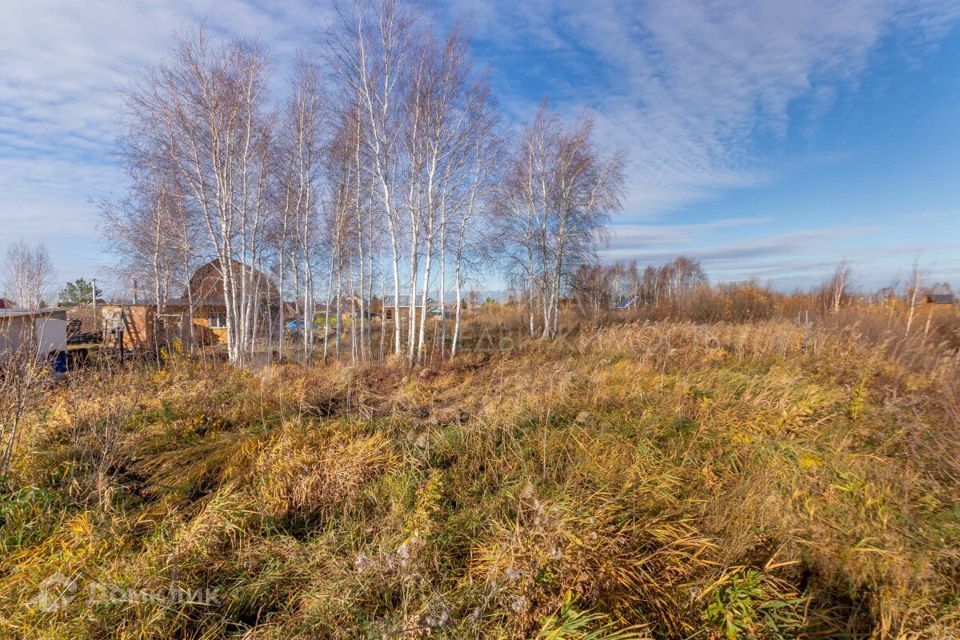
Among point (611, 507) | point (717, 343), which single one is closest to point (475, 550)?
point (611, 507)

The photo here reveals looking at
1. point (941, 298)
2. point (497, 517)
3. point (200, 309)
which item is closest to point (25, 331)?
point (497, 517)

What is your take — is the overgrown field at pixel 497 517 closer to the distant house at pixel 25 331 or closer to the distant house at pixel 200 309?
the distant house at pixel 25 331

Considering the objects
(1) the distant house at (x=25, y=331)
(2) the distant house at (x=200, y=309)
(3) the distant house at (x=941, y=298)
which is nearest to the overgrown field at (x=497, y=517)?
(1) the distant house at (x=25, y=331)

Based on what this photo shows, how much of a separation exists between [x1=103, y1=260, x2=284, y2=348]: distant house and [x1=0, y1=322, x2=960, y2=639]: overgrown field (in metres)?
5.74

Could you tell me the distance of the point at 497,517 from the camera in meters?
3.29

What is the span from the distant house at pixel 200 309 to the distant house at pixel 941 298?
79.5 feet

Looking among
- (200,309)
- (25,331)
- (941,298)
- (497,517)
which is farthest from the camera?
(200,309)

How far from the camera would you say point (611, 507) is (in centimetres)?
312

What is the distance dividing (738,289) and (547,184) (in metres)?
13.6

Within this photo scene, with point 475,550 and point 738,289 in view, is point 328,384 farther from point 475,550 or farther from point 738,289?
point 738,289

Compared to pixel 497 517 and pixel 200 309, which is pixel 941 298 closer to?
pixel 497 517

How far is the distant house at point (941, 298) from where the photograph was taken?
15.4m

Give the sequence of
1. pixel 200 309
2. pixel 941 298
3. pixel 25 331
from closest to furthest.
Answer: pixel 25 331 → pixel 941 298 → pixel 200 309

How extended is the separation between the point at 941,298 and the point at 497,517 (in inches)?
926
